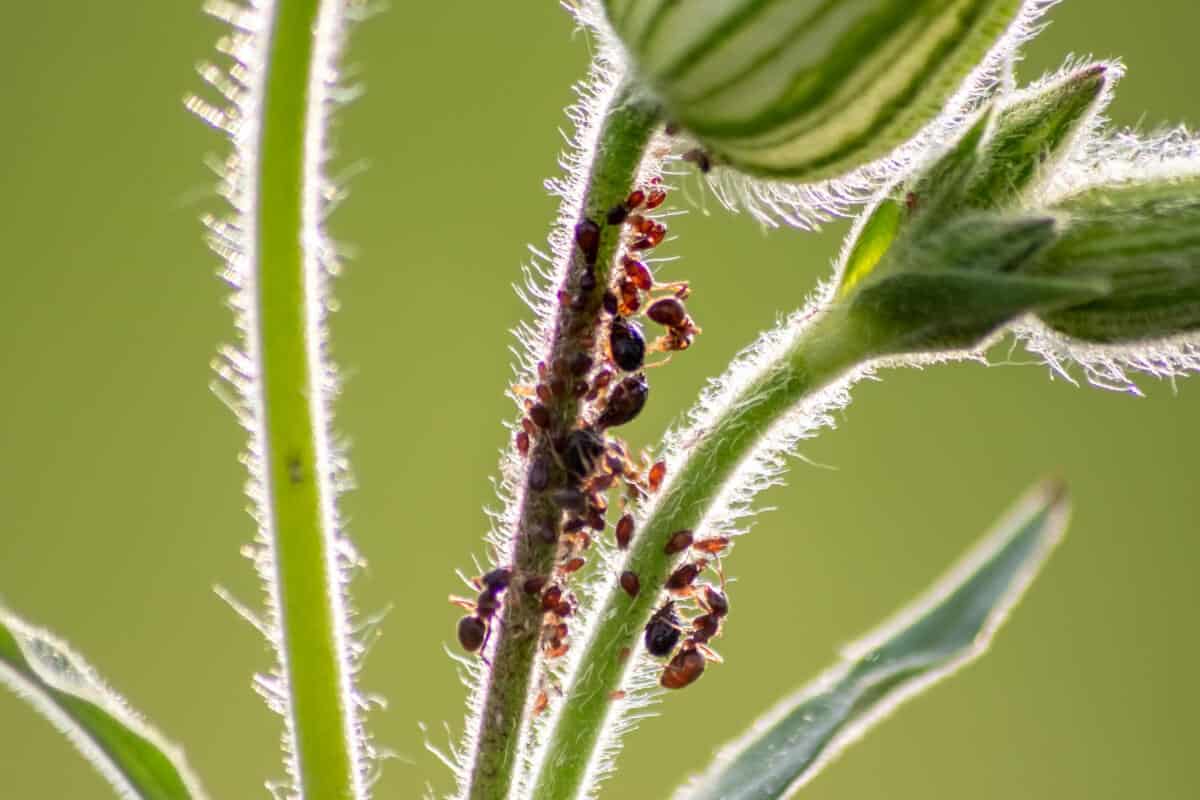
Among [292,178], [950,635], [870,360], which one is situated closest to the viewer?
[292,178]

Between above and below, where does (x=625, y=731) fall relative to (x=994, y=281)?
below

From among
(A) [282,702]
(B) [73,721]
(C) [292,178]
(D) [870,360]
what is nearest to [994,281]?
(D) [870,360]

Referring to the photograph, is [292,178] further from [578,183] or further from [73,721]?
[73,721]

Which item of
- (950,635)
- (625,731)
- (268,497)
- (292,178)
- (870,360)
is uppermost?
(292,178)

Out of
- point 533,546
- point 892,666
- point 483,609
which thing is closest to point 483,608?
point 483,609

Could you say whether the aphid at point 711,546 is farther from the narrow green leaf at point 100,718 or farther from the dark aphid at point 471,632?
the narrow green leaf at point 100,718

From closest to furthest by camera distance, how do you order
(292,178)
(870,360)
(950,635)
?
(292,178)
(870,360)
(950,635)

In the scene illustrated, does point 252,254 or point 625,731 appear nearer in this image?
point 252,254
